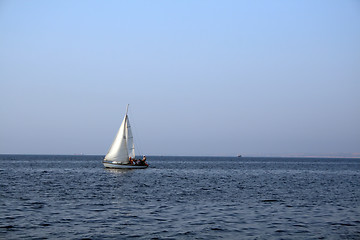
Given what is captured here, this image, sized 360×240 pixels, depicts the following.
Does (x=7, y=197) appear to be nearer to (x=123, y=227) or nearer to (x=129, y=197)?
(x=129, y=197)

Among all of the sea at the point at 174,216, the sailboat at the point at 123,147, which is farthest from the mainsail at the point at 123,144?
the sea at the point at 174,216

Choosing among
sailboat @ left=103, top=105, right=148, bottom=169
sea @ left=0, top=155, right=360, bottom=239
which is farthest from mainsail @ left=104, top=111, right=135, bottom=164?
sea @ left=0, top=155, right=360, bottom=239

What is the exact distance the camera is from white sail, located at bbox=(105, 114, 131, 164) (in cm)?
8500

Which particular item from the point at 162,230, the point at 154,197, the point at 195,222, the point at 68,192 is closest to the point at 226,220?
the point at 195,222

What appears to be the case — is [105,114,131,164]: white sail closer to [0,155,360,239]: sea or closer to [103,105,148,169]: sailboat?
[103,105,148,169]: sailboat

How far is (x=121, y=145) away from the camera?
279 feet

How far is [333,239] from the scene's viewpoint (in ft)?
70.0

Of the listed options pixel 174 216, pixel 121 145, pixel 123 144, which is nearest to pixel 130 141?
pixel 123 144

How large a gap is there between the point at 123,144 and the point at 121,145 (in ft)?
1.62

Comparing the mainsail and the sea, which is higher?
the mainsail

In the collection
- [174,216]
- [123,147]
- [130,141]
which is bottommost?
[174,216]

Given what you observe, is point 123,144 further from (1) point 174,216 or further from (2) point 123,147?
(1) point 174,216

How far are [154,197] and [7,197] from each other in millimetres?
13913

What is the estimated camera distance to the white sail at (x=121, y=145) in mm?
85000
